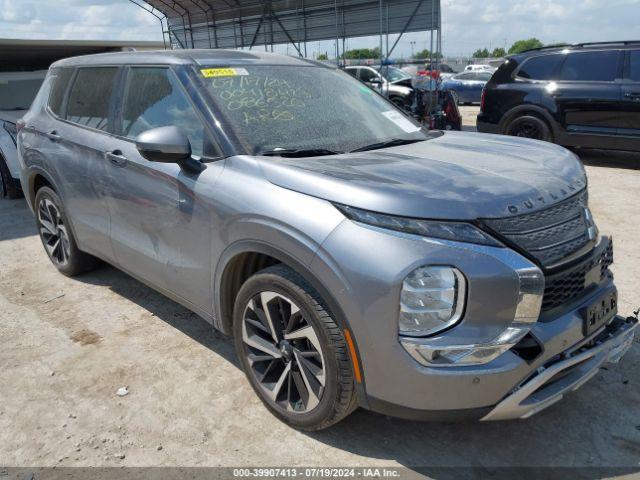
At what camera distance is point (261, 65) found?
3453 millimetres

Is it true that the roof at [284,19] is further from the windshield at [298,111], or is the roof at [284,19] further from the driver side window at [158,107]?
the driver side window at [158,107]

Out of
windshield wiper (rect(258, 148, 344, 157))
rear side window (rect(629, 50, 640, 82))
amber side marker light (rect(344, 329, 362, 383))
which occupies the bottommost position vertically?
amber side marker light (rect(344, 329, 362, 383))

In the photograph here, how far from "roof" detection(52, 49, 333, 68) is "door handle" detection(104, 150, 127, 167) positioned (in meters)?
0.60

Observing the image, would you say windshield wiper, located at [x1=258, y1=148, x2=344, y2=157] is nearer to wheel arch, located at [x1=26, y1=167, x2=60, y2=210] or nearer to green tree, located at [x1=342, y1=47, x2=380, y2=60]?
wheel arch, located at [x1=26, y1=167, x2=60, y2=210]

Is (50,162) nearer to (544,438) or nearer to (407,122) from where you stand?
(407,122)

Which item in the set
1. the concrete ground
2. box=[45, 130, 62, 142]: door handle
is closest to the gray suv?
the concrete ground

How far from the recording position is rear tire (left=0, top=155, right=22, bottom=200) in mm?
7465

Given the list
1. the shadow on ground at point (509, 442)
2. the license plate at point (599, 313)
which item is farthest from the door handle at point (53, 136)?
the license plate at point (599, 313)

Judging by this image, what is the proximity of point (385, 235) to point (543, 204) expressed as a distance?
78 centimetres

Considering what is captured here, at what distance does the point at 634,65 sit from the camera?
827 cm

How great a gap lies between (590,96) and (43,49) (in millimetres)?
8371

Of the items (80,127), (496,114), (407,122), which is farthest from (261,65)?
(496,114)

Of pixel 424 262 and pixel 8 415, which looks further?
pixel 8 415

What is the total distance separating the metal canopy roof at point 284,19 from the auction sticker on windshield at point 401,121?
9.84m
